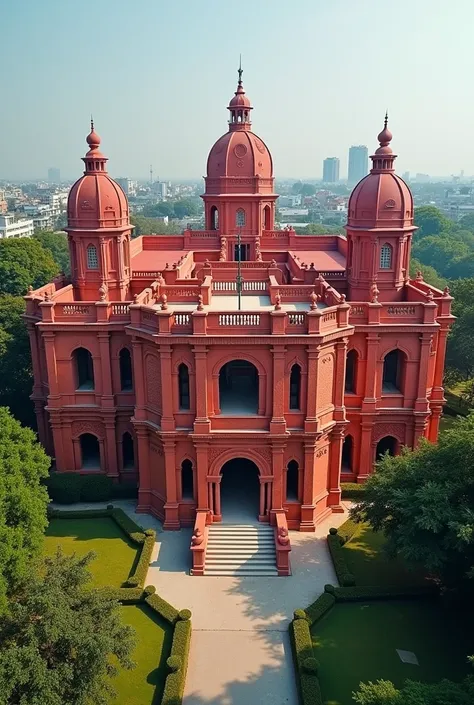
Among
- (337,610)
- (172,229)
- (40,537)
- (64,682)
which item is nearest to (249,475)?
(337,610)

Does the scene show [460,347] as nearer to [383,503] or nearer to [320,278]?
[320,278]

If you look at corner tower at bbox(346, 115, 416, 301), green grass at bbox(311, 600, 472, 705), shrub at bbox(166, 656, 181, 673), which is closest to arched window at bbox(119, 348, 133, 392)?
corner tower at bbox(346, 115, 416, 301)

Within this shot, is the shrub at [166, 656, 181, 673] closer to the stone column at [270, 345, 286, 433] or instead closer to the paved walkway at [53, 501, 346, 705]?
the paved walkway at [53, 501, 346, 705]

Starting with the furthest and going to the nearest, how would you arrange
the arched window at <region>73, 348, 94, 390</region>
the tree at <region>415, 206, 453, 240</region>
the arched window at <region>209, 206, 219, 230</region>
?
1. the tree at <region>415, 206, 453, 240</region>
2. the arched window at <region>209, 206, 219, 230</region>
3. the arched window at <region>73, 348, 94, 390</region>

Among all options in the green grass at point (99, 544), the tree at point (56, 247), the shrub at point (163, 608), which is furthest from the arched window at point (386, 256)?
the tree at point (56, 247)

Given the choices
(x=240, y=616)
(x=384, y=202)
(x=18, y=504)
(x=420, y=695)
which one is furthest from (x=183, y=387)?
(x=420, y=695)
